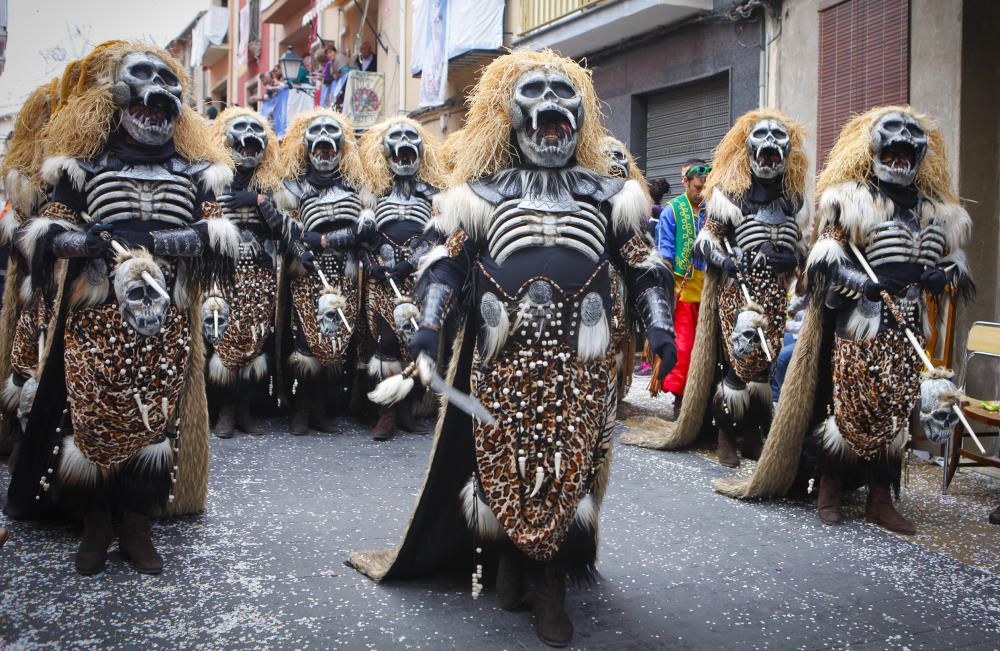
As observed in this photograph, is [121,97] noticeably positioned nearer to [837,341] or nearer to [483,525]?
[483,525]

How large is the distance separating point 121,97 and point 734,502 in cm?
381

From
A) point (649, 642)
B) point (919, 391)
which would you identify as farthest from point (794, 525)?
point (649, 642)

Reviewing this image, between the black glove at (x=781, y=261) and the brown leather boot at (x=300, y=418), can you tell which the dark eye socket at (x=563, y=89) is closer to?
the black glove at (x=781, y=261)

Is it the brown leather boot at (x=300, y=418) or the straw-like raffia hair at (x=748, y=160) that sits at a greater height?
the straw-like raffia hair at (x=748, y=160)

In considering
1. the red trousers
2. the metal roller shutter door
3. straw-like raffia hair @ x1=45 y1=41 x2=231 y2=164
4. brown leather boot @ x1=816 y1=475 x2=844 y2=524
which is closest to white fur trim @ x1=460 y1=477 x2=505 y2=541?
straw-like raffia hair @ x1=45 y1=41 x2=231 y2=164

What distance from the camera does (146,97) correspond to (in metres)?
3.85

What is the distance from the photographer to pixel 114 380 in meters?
3.71

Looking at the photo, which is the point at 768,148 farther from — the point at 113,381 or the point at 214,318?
the point at 113,381

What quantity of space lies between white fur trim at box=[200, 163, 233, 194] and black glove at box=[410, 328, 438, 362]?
1.49 m

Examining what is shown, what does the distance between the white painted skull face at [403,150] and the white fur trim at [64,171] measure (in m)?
3.28

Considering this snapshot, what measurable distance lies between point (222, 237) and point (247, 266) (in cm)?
257

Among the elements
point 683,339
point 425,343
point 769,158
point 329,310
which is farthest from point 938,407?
point 329,310

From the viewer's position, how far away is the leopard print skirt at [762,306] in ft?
19.5

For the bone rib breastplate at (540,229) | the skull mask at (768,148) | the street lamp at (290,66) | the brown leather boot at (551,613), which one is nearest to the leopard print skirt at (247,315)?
the skull mask at (768,148)
